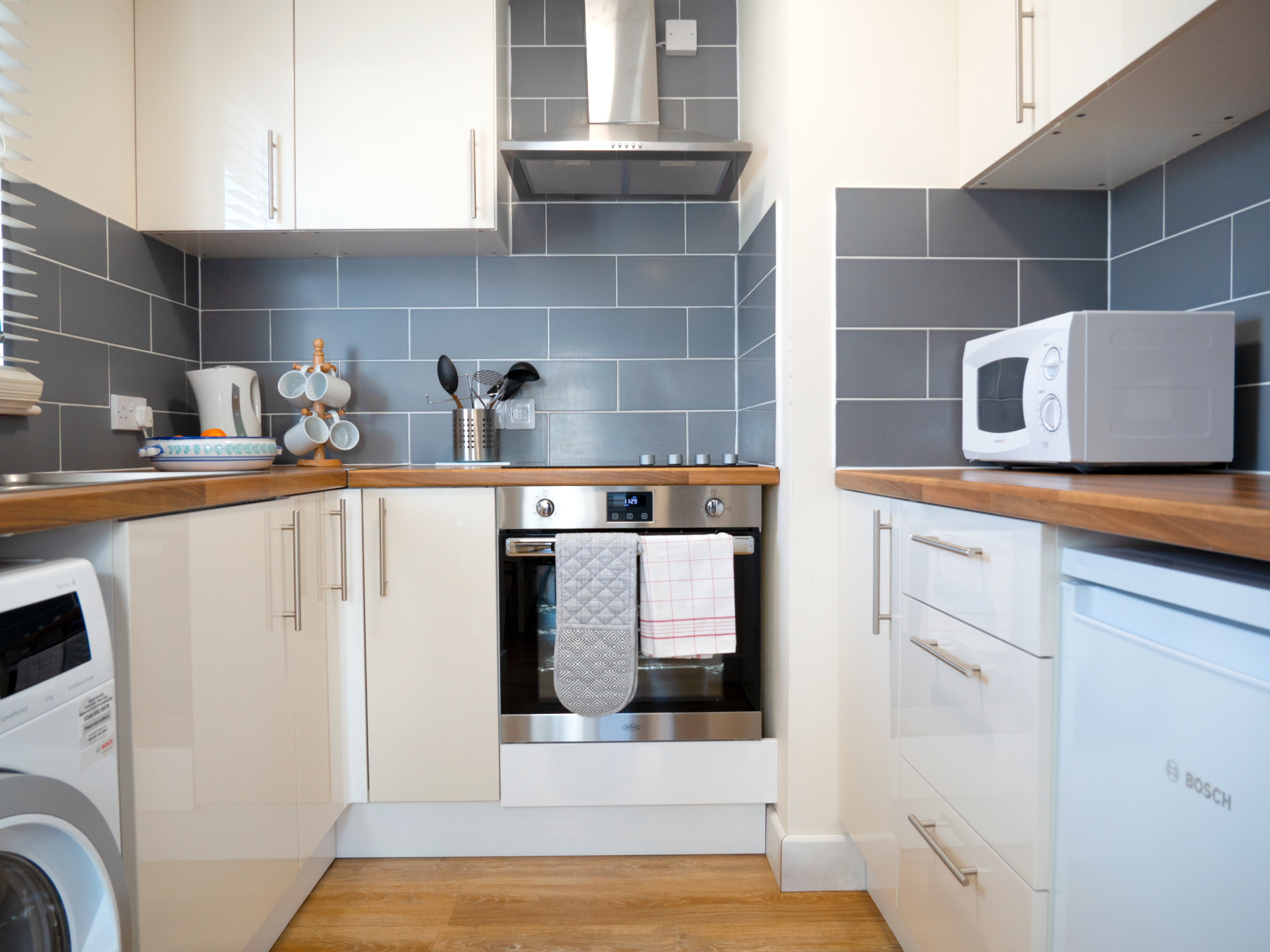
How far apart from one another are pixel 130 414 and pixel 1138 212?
2438 millimetres

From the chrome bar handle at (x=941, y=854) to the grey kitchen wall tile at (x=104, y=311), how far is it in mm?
2004

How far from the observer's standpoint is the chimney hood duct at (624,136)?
195cm

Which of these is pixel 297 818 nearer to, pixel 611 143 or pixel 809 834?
pixel 809 834

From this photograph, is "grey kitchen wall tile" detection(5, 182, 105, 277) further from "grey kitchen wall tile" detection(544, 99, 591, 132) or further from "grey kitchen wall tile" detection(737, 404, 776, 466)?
"grey kitchen wall tile" detection(737, 404, 776, 466)

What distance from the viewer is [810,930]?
5.14 ft

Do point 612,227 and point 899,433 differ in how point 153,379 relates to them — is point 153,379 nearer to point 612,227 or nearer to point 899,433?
point 612,227

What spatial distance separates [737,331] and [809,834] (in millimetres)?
1418

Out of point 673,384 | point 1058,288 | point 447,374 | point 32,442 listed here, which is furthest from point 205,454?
point 1058,288

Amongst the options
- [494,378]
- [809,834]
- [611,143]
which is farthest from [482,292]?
[809,834]

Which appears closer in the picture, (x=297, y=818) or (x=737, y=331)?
(x=297, y=818)

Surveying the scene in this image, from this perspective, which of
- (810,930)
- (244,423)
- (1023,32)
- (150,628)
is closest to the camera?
(150,628)

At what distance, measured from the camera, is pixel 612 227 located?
92.6 inches

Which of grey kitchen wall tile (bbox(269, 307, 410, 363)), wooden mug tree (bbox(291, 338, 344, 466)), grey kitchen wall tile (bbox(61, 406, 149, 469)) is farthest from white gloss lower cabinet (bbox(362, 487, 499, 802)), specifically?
grey kitchen wall tile (bbox(269, 307, 410, 363))

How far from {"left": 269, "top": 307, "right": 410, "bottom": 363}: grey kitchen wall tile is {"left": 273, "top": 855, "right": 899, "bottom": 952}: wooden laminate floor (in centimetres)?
144
